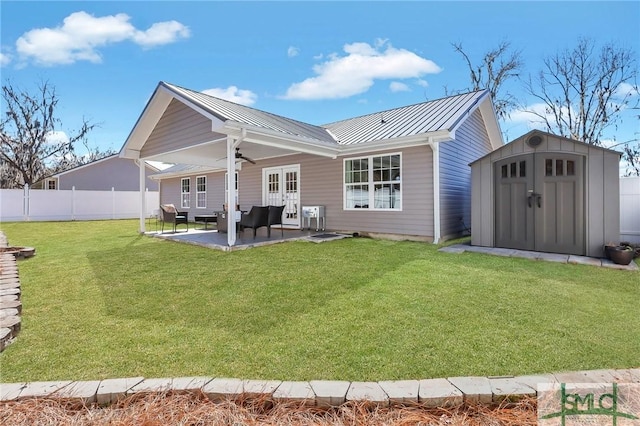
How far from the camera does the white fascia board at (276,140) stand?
6.85 m

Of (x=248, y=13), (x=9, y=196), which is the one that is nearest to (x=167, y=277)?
(x=248, y=13)

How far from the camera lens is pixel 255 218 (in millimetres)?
8383

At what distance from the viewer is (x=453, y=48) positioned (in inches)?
766

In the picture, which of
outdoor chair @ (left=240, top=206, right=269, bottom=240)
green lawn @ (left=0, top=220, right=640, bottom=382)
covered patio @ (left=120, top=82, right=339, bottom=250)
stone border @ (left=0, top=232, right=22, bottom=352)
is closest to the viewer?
green lawn @ (left=0, top=220, right=640, bottom=382)

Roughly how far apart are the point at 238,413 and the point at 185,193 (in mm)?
15731

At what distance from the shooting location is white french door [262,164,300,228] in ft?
35.6

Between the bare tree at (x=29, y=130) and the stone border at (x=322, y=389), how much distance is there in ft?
93.1

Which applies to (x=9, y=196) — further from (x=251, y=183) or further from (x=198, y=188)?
(x=251, y=183)

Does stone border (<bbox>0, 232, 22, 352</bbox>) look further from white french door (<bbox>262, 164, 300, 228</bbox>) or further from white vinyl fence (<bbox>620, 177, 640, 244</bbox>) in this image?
white vinyl fence (<bbox>620, 177, 640, 244</bbox>)

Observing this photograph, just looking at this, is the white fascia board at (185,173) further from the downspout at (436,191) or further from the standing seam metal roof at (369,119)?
the downspout at (436,191)

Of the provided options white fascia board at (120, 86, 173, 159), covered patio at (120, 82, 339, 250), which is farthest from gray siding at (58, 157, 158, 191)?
covered patio at (120, 82, 339, 250)

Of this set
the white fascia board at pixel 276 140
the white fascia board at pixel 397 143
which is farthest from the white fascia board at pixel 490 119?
the white fascia board at pixel 276 140

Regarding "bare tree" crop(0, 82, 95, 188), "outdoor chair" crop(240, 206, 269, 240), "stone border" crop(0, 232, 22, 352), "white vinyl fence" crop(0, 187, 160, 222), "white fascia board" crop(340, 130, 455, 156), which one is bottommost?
"stone border" crop(0, 232, 22, 352)

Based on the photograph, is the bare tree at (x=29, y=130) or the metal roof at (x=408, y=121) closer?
the metal roof at (x=408, y=121)
